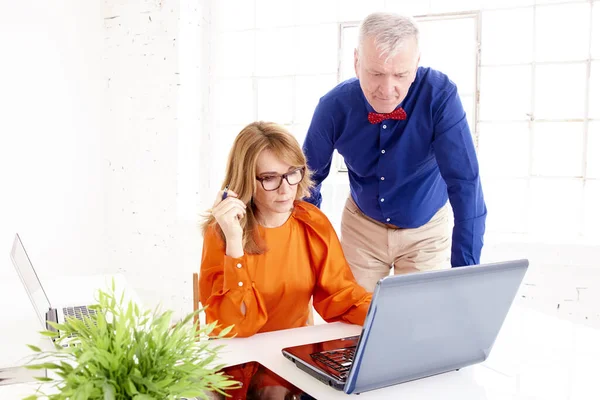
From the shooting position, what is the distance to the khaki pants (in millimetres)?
2227

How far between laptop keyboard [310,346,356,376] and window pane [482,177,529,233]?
7.14ft

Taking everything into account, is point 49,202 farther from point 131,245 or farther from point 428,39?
point 428,39

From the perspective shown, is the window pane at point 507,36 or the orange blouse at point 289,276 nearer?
the orange blouse at point 289,276

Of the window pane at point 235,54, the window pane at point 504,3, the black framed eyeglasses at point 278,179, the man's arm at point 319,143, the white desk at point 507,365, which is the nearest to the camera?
the white desk at point 507,365

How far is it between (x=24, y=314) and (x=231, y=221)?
690 mm

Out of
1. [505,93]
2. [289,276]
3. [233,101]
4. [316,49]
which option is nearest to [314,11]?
[316,49]

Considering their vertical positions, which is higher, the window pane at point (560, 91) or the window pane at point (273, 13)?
the window pane at point (273, 13)

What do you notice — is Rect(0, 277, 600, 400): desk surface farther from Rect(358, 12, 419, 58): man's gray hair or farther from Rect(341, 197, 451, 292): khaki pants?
Rect(358, 12, 419, 58): man's gray hair

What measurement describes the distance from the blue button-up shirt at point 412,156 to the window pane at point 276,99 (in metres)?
1.50

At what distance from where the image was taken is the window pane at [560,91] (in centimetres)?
303

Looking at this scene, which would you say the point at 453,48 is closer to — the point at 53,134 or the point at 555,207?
the point at 555,207

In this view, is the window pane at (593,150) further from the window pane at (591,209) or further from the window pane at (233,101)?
the window pane at (233,101)

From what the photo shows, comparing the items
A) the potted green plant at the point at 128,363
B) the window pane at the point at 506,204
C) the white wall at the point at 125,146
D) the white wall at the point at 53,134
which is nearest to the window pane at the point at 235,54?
the white wall at the point at 125,146

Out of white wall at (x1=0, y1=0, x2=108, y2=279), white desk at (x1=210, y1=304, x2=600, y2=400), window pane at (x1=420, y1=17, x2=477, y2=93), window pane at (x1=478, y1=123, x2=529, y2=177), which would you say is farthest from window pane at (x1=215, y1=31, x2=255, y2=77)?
white desk at (x1=210, y1=304, x2=600, y2=400)
